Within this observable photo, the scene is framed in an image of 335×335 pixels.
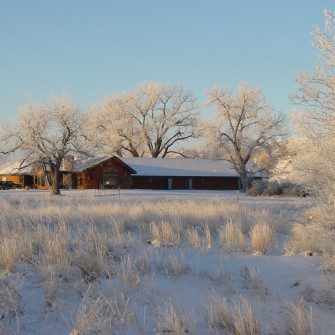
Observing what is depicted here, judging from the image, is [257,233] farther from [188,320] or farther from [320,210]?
[188,320]

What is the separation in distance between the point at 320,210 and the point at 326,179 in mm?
560

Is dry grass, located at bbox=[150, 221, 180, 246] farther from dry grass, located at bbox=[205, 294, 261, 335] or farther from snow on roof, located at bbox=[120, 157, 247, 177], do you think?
snow on roof, located at bbox=[120, 157, 247, 177]

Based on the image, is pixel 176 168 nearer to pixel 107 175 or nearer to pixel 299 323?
pixel 107 175

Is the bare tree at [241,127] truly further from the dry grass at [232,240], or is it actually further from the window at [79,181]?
the dry grass at [232,240]

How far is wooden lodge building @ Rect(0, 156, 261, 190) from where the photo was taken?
183 feet

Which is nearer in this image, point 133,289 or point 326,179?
point 133,289

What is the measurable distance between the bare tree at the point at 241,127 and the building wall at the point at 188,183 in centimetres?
526

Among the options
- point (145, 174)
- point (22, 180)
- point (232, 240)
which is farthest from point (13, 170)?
point (232, 240)

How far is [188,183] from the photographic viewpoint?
61062mm

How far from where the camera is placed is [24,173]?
6519cm

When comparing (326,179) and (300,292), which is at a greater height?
(326,179)

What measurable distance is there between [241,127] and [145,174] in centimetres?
1326

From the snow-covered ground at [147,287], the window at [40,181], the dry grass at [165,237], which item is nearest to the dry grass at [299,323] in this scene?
the snow-covered ground at [147,287]

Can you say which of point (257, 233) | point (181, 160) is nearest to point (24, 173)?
point (181, 160)
